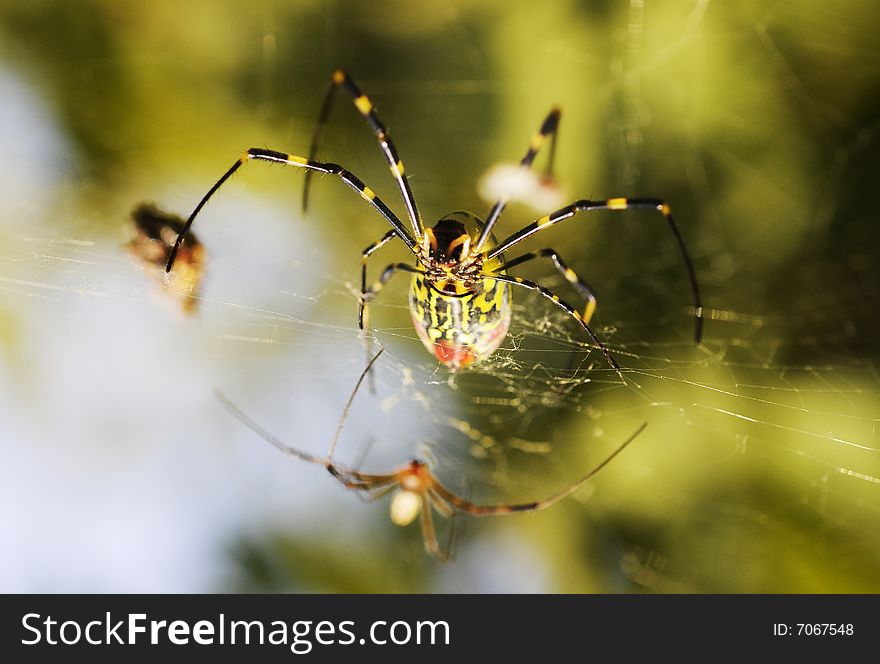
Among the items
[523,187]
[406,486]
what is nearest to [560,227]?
[523,187]

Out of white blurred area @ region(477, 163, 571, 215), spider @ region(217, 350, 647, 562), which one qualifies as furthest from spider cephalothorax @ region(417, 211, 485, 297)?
spider @ region(217, 350, 647, 562)

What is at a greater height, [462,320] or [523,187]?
[523,187]

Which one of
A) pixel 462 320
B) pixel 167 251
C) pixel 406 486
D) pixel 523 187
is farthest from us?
pixel 406 486

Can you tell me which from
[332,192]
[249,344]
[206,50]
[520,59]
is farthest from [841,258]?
[206,50]

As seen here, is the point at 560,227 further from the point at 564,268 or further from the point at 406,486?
the point at 406,486

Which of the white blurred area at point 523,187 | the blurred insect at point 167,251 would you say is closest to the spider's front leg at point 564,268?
the white blurred area at point 523,187
